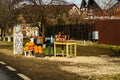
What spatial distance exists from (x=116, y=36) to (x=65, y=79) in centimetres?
2394

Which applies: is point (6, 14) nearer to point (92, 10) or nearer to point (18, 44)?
point (92, 10)

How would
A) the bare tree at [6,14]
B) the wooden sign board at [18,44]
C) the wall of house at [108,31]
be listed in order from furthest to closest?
the bare tree at [6,14], the wall of house at [108,31], the wooden sign board at [18,44]

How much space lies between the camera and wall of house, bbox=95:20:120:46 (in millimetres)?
36656

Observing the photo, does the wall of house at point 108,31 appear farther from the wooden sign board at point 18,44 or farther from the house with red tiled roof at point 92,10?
the wooden sign board at point 18,44

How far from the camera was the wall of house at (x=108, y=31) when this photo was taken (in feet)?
120

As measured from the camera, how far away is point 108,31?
38.5 m

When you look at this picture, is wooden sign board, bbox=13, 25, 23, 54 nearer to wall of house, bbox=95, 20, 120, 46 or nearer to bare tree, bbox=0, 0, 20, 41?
wall of house, bbox=95, 20, 120, 46

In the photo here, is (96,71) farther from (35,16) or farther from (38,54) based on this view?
(35,16)

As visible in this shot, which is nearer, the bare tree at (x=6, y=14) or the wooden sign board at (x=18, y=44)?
the wooden sign board at (x=18, y=44)

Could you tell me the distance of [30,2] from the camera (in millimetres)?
35000

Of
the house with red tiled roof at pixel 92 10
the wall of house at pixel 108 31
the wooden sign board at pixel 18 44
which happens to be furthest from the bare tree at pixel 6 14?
the wooden sign board at pixel 18 44

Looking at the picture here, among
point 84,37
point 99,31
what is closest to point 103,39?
point 99,31

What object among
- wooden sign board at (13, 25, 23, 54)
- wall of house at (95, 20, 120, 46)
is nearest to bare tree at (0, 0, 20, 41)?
wall of house at (95, 20, 120, 46)

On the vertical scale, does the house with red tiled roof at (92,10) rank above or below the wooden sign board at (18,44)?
above
